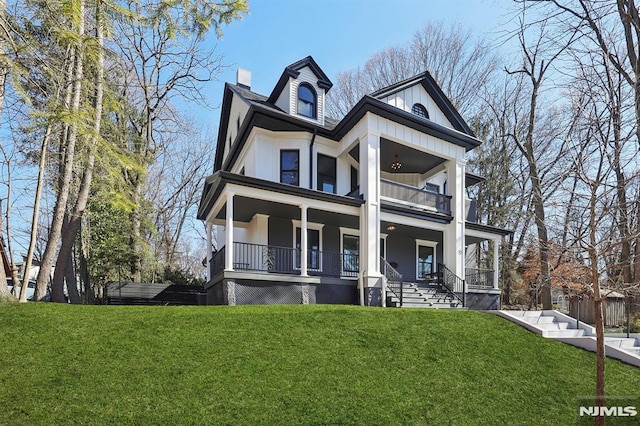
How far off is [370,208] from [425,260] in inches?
213

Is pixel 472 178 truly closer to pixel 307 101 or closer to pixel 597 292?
pixel 307 101

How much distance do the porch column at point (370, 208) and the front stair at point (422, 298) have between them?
Result: 1.65ft

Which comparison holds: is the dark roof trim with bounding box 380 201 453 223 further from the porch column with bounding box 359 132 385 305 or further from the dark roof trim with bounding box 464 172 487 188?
the dark roof trim with bounding box 464 172 487 188

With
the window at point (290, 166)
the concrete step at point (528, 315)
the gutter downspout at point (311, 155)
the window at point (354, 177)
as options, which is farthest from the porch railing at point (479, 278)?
the window at point (290, 166)

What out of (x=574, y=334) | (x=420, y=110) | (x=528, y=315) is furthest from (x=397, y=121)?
(x=574, y=334)

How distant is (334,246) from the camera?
14.8 metres

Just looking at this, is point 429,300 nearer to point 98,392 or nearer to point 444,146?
point 444,146

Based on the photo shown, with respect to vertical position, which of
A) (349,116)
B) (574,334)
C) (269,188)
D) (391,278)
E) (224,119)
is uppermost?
(224,119)

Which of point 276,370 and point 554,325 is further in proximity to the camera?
point 554,325

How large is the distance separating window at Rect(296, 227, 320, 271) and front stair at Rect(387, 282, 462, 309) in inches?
113

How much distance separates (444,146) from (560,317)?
268 inches

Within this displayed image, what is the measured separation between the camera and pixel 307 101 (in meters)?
14.7

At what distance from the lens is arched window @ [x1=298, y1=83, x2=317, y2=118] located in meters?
14.5

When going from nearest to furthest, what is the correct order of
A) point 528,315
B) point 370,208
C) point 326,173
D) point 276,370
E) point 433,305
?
point 276,370, point 528,315, point 433,305, point 370,208, point 326,173
